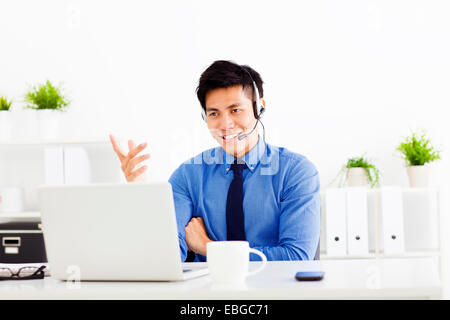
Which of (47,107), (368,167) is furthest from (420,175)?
(47,107)

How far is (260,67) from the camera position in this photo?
3.17 metres

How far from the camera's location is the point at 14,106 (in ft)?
10.8

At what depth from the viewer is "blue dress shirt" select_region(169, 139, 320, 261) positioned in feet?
5.88

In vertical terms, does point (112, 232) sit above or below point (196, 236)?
above

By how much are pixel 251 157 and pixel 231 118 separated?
0.59 ft

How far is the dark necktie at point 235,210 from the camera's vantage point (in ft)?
6.22

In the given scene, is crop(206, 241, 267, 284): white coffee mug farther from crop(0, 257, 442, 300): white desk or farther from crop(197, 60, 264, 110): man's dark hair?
crop(197, 60, 264, 110): man's dark hair

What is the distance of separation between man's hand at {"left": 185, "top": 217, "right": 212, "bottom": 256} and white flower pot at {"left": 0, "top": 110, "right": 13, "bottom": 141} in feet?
5.54

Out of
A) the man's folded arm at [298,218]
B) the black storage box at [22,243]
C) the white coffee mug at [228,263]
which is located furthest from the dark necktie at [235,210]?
the black storage box at [22,243]

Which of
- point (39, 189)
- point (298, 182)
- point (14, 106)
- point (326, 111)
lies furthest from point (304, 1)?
point (39, 189)

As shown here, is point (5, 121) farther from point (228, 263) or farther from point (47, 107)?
point (228, 263)

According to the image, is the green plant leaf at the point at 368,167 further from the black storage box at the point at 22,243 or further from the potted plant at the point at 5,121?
the potted plant at the point at 5,121

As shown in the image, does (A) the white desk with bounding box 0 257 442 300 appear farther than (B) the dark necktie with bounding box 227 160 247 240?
No

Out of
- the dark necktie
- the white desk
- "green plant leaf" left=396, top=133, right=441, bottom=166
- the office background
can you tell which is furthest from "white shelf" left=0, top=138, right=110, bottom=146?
the white desk
